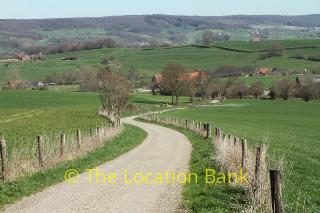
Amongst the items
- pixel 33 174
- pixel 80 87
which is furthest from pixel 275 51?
pixel 33 174

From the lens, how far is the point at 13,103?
111 metres

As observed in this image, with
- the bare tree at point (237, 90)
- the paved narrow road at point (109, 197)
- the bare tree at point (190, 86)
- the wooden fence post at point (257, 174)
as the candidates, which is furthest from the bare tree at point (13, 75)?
the wooden fence post at point (257, 174)

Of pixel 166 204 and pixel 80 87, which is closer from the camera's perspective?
pixel 166 204

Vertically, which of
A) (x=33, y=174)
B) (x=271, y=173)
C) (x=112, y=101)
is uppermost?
(x=271, y=173)

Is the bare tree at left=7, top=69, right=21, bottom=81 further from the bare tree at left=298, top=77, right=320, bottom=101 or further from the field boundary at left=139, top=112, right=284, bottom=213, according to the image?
the field boundary at left=139, top=112, right=284, bottom=213

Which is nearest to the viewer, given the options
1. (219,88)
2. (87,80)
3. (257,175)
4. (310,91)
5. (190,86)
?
(257,175)

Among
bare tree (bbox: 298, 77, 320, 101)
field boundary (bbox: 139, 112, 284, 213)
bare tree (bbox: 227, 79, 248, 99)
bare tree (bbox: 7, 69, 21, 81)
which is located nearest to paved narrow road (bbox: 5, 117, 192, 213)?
field boundary (bbox: 139, 112, 284, 213)

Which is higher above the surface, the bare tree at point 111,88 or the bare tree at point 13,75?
the bare tree at point 111,88

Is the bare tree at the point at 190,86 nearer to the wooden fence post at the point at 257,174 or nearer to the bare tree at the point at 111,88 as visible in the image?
the bare tree at the point at 111,88

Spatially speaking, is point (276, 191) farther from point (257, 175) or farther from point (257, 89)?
point (257, 89)

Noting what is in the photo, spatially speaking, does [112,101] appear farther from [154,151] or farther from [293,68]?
[293,68]

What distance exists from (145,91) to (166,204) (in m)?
143

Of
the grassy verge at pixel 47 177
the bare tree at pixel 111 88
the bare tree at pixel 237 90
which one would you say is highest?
the grassy verge at pixel 47 177

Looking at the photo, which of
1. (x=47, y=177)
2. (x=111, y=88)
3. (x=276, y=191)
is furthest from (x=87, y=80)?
(x=276, y=191)
